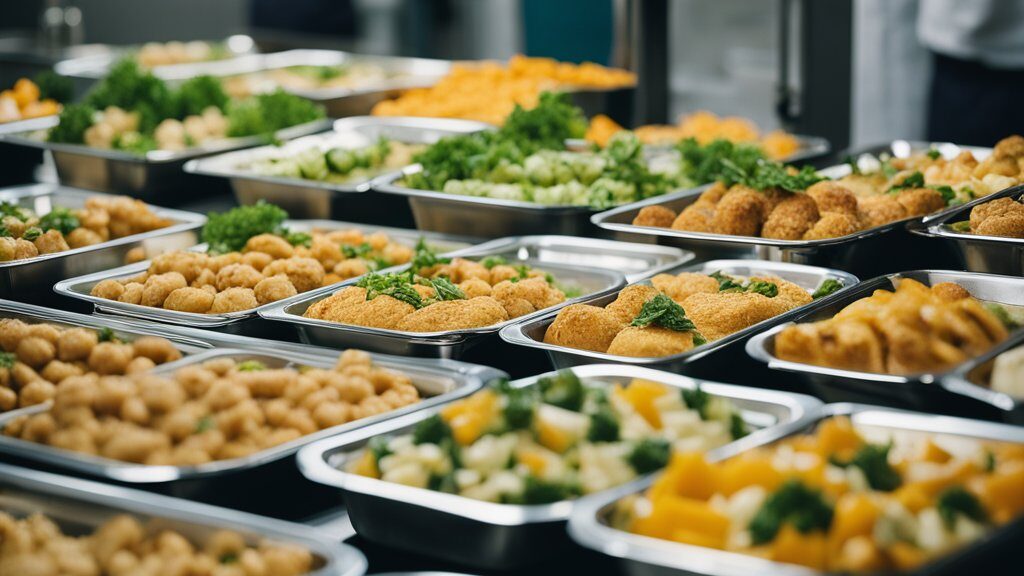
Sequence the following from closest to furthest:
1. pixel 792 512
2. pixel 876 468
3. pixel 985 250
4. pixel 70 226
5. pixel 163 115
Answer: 1. pixel 792 512
2. pixel 876 468
3. pixel 985 250
4. pixel 70 226
5. pixel 163 115

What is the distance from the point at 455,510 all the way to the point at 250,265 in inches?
63.4

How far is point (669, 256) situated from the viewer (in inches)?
125

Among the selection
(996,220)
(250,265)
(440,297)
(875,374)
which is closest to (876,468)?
(875,374)

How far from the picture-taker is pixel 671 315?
7.91ft

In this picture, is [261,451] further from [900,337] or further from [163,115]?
[163,115]

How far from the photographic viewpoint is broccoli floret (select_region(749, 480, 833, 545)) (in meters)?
1.48

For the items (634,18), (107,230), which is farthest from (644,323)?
(634,18)

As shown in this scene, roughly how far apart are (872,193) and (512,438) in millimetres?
2175

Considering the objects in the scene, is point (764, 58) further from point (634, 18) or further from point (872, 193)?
point (872, 193)

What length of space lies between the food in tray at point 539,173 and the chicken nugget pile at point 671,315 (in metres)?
0.91

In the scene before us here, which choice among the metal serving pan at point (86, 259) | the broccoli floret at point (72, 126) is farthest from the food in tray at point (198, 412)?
the broccoli floret at point (72, 126)

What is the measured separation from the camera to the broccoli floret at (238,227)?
3.37 m

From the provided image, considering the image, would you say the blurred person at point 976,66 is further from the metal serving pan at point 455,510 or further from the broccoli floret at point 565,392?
the broccoli floret at point 565,392

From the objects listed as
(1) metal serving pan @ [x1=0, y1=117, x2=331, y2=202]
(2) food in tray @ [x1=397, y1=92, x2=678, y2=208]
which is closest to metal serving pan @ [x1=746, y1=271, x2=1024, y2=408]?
(2) food in tray @ [x1=397, y1=92, x2=678, y2=208]
